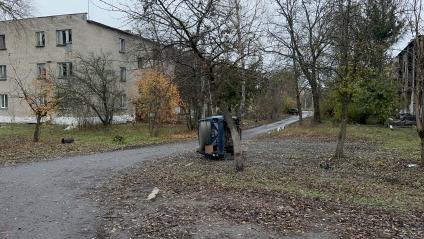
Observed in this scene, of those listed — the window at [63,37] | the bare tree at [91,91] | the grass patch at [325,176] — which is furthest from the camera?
the window at [63,37]

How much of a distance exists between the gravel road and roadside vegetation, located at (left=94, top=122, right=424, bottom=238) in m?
0.47

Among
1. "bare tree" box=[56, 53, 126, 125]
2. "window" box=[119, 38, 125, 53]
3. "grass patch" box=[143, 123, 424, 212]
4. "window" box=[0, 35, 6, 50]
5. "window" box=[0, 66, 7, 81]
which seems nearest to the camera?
"grass patch" box=[143, 123, 424, 212]

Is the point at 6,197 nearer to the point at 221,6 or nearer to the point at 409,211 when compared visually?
the point at 221,6

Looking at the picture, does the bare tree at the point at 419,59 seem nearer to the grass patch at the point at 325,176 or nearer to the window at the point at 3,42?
the grass patch at the point at 325,176

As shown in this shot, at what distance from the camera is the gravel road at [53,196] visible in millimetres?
7125

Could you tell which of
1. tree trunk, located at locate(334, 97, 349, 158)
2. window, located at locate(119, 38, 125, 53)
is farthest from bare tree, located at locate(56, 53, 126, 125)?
tree trunk, located at locate(334, 97, 349, 158)

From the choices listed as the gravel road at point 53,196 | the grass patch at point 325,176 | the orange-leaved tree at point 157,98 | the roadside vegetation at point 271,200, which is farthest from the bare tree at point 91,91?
the roadside vegetation at point 271,200

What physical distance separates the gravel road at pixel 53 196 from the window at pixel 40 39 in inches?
1072

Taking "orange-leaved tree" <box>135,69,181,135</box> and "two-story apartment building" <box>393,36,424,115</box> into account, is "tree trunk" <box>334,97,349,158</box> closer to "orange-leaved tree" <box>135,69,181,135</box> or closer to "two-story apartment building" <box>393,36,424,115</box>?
"two-story apartment building" <box>393,36,424,115</box>

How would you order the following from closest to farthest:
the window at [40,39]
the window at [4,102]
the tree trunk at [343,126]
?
the tree trunk at [343,126] < the window at [40,39] < the window at [4,102]

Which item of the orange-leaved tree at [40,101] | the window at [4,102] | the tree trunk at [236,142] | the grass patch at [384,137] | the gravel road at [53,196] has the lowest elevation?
the gravel road at [53,196]

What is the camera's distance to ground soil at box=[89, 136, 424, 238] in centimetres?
679

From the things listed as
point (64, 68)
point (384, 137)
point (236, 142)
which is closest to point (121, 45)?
point (64, 68)

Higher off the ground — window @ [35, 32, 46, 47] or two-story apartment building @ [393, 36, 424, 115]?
window @ [35, 32, 46, 47]
